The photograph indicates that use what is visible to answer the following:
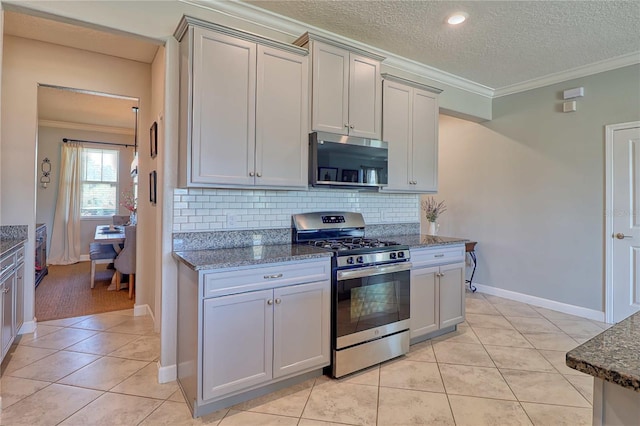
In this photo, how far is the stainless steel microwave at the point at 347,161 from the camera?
2660mm

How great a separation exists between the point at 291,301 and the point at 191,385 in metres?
0.78

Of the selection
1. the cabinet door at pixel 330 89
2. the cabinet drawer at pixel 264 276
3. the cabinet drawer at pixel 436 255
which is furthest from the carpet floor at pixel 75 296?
the cabinet drawer at pixel 436 255

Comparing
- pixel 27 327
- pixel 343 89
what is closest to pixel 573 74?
pixel 343 89

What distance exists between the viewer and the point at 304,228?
2910 mm

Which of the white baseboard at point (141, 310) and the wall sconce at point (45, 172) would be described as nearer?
the white baseboard at point (141, 310)

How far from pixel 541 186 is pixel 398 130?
217cm

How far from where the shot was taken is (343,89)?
2814 millimetres

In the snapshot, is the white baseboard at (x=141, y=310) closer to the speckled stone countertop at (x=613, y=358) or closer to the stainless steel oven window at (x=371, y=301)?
the stainless steel oven window at (x=371, y=301)

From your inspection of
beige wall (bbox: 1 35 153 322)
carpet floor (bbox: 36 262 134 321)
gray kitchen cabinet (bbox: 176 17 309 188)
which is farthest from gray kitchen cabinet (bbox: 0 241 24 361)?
gray kitchen cabinet (bbox: 176 17 309 188)

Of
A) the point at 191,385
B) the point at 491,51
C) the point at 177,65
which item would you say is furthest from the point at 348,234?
the point at 491,51

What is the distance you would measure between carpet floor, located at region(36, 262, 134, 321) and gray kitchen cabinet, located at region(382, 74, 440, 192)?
3563 mm

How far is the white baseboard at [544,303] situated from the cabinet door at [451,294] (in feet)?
5.12

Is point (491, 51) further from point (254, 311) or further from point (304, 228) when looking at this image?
point (254, 311)

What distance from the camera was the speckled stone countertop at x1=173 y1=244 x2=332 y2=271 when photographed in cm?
194
